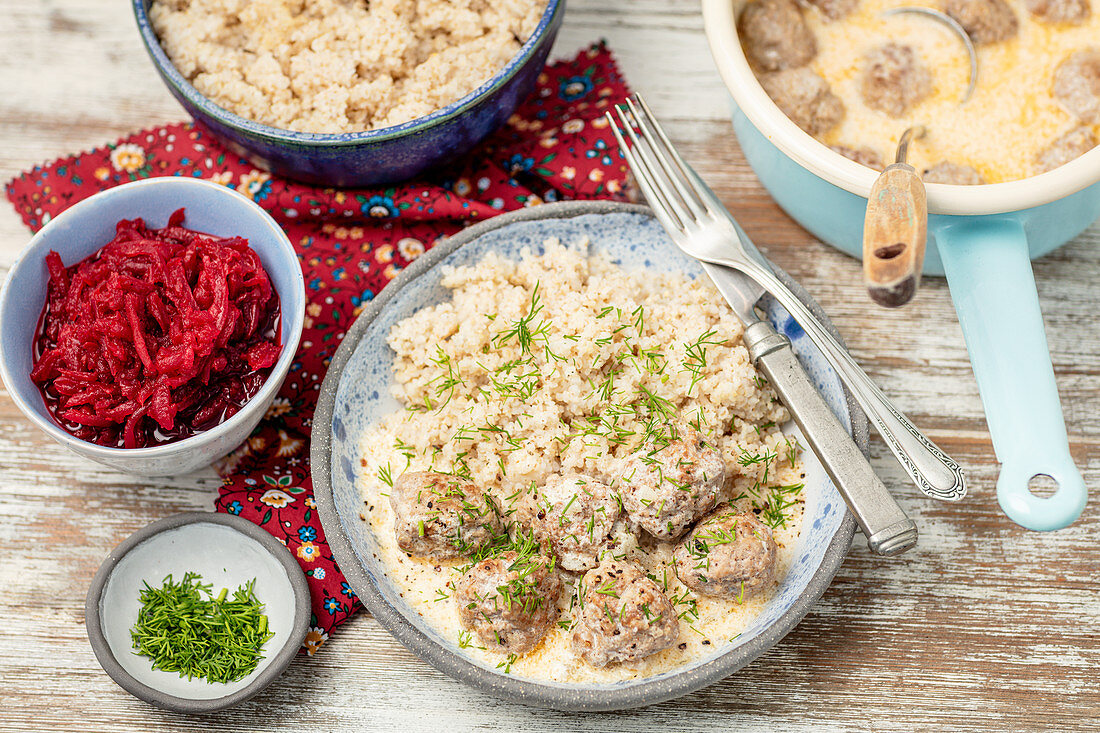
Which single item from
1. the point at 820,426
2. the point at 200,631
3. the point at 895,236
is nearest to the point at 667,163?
the point at 895,236

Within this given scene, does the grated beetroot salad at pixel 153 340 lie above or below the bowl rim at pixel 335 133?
below

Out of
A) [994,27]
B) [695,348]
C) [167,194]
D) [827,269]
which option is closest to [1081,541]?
[827,269]

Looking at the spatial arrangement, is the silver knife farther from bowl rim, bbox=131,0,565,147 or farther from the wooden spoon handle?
bowl rim, bbox=131,0,565,147

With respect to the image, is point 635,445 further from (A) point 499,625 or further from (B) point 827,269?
(B) point 827,269

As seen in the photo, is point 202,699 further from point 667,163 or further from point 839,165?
point 839,165

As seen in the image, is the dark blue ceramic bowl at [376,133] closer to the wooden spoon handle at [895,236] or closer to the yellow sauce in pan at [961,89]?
the yellow sauce in pan at [961,89]

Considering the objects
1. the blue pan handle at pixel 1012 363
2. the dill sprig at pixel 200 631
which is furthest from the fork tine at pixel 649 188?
the dill sprig at pixel 200 631

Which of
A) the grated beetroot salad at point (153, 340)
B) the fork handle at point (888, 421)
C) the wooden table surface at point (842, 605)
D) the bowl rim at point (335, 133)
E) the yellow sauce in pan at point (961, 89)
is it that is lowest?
the wooden table surface at point (842, 605)
